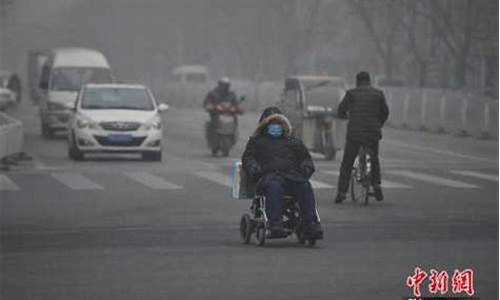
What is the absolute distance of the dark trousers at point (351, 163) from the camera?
879 inches

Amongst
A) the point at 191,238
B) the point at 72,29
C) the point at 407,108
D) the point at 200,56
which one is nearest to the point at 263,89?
the point at 407,108

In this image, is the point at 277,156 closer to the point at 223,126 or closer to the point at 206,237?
the point at 206,237

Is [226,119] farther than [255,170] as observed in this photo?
Yes

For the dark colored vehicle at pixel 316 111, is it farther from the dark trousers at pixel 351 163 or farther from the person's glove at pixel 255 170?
the person's glove at pixel 255 170

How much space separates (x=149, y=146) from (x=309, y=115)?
3.50 metres

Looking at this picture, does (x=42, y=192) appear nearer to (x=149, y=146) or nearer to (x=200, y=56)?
(x=149, y=146)

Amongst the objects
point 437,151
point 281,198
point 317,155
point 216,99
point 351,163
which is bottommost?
point 437,151

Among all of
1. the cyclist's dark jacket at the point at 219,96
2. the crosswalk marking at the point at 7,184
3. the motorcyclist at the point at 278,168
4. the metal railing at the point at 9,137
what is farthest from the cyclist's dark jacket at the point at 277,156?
the cyclist's dark jacket at the point at 219,96

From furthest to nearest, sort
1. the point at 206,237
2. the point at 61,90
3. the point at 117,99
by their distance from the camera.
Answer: the point at 61,90 < the point at 117,99 < the point at 206,237

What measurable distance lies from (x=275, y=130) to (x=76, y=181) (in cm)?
1040

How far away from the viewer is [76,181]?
26594 millimetres

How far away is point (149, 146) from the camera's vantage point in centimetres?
3309

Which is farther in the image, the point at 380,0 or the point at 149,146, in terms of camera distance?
the point at 380,0

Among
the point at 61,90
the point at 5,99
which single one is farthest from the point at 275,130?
the point at 5,99
